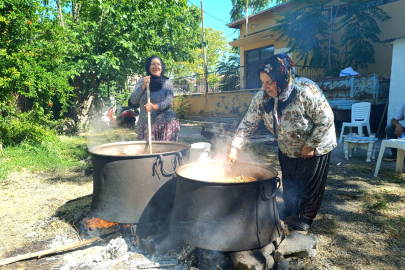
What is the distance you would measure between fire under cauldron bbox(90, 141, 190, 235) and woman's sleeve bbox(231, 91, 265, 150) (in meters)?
0.70

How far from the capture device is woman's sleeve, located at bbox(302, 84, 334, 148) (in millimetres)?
2363

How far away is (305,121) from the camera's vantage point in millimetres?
2441

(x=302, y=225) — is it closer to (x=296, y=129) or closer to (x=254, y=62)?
(x=296, y=129)

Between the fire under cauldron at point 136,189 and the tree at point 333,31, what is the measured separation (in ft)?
36.1

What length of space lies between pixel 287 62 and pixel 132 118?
1118 centimetres

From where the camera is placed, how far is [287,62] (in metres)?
2.36

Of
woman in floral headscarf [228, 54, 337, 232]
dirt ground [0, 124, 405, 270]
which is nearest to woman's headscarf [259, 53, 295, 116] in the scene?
woman in floral headscarf [228, 54, 337, 232]

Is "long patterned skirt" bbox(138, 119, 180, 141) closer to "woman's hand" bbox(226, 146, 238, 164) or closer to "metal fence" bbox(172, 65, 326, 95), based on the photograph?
"woman's hand" bbox(226, 146, 238, 164)

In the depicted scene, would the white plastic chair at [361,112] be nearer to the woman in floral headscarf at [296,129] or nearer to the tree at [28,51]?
the woman in floral headscarf at [296,129]

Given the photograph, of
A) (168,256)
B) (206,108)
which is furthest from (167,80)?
(206,108)

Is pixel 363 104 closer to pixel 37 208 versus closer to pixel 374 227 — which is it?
pixel 374 227

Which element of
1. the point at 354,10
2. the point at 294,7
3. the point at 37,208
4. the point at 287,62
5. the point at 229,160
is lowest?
the point at 37,208

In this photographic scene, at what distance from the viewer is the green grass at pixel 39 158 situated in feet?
17.4

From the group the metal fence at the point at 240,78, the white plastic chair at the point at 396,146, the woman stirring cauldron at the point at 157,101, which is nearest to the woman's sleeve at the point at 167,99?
the woman stirring cauldron at the point at 157,101
